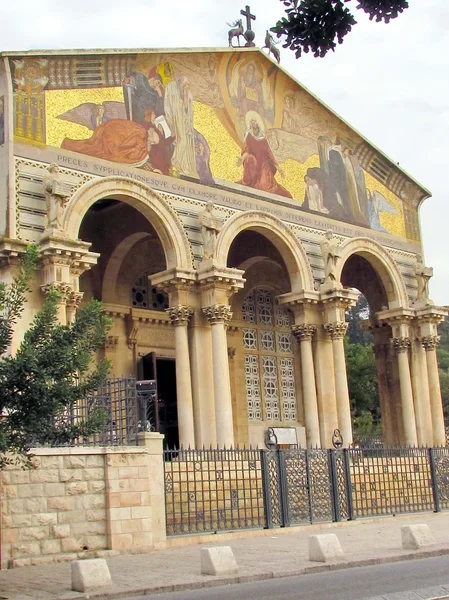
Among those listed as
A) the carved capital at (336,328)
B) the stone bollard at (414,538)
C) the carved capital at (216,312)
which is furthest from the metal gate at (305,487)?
the carved capital at (336,328)

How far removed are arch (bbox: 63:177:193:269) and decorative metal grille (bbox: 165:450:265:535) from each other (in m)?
6.14

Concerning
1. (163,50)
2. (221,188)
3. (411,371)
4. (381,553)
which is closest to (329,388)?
(411,371)

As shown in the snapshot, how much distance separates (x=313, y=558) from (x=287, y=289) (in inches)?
655

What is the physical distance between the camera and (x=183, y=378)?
21.9m

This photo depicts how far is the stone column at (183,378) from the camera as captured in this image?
71.2 feet

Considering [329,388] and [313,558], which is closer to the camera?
[313,558]

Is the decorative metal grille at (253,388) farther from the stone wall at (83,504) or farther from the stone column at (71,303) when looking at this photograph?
the stone wall at (83,504)

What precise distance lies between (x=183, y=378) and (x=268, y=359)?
7213 mm

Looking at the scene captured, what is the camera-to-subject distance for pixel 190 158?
23219 mm

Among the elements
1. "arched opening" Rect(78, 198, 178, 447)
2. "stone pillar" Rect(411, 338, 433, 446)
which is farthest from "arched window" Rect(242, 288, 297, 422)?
"stone pillar" Rect(411, 338, 433, 446)

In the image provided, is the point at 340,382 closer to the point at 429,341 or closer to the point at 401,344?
the point at 401,344

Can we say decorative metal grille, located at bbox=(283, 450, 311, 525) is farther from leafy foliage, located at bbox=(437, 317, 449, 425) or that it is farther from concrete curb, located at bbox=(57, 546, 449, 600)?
leafy foliage, located at bbox=(437, 317, 449, 425)

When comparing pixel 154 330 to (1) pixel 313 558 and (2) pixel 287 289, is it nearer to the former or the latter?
(2) pixel 287 289

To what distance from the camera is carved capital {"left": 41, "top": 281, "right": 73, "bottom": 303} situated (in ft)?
62.9
